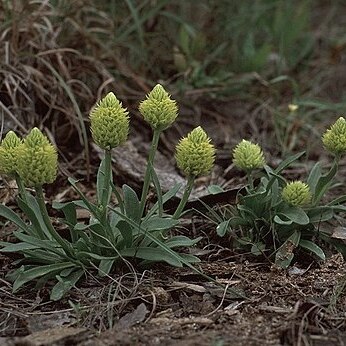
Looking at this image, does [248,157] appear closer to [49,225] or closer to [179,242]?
[179,242]

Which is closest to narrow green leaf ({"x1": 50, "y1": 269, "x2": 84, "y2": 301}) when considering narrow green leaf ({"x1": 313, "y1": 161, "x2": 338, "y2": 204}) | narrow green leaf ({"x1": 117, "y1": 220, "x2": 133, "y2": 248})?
narrow green leaf ({"x1": 117, "y1": 220, "x2": 133, "y2": 248})

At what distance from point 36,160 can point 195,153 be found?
0.39m

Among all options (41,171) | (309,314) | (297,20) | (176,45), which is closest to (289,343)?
(309,314)

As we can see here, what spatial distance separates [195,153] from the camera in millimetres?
1765

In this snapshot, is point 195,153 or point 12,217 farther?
point 12,217

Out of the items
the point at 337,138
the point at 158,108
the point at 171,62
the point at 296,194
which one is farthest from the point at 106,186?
the point at 171,62

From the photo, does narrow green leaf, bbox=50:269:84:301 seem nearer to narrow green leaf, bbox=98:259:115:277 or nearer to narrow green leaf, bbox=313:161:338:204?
narrow green leaf, bbox=98:259:115:277

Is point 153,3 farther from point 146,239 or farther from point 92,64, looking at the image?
point 146,239

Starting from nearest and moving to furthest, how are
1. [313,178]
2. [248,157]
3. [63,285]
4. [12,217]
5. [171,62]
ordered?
[63,285] → [12,217] → [248,157] → [313,178] → [171,62]

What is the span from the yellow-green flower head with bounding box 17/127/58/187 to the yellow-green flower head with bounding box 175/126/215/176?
0.33 metres

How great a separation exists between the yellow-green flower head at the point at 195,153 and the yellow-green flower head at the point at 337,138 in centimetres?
36

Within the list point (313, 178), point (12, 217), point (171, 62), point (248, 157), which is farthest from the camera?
point (171, 62)

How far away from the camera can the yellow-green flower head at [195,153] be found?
1.76 metres

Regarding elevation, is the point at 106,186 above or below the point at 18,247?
above
